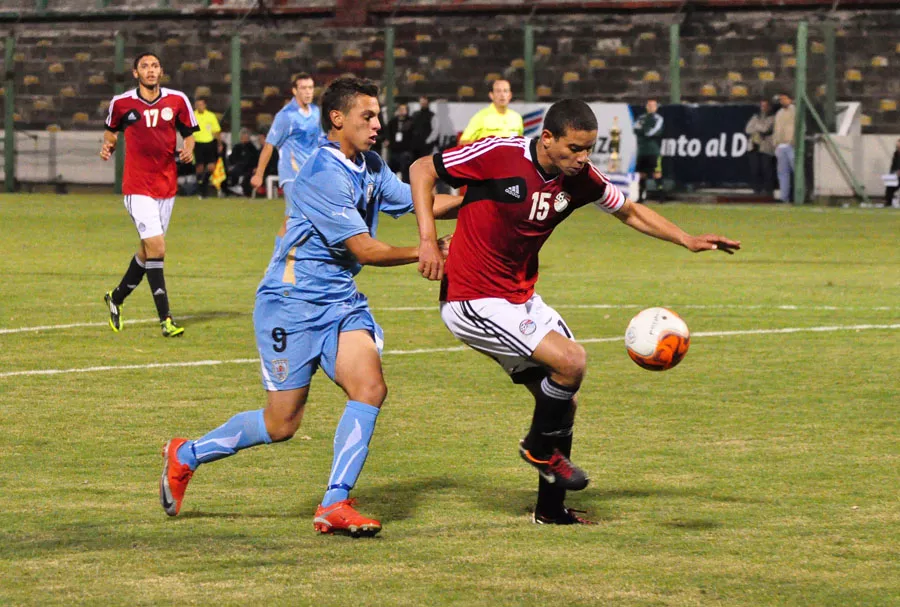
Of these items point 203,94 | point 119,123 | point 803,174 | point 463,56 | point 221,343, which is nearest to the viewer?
point 221,343

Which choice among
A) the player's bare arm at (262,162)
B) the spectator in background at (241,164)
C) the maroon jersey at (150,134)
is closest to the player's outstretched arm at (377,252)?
the maroon jersey at (150,134)

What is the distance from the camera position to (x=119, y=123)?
1323cm

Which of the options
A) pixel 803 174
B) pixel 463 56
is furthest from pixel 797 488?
pixel 463 56

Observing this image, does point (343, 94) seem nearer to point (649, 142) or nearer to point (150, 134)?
point (150, 134)

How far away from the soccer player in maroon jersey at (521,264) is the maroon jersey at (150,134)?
7.09 metres

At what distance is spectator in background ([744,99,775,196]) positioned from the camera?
2919 centimetres

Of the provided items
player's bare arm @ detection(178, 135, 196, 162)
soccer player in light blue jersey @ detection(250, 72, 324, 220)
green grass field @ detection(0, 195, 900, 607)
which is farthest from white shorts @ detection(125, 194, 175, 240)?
soccer player in light blue jersey @ detection(250, 72, 324, 220)

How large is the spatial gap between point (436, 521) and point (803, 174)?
2429 centimetres

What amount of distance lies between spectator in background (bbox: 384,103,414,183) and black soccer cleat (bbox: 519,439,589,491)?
2570cm

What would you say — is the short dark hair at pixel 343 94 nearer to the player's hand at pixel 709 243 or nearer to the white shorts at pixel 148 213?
the player's hand at pixel 709 243

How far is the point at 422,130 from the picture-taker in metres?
31.9

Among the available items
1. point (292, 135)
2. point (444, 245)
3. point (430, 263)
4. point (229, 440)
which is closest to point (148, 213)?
point (292, 135)

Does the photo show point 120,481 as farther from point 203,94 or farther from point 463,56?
point 203,94

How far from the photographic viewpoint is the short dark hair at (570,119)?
238 inches
